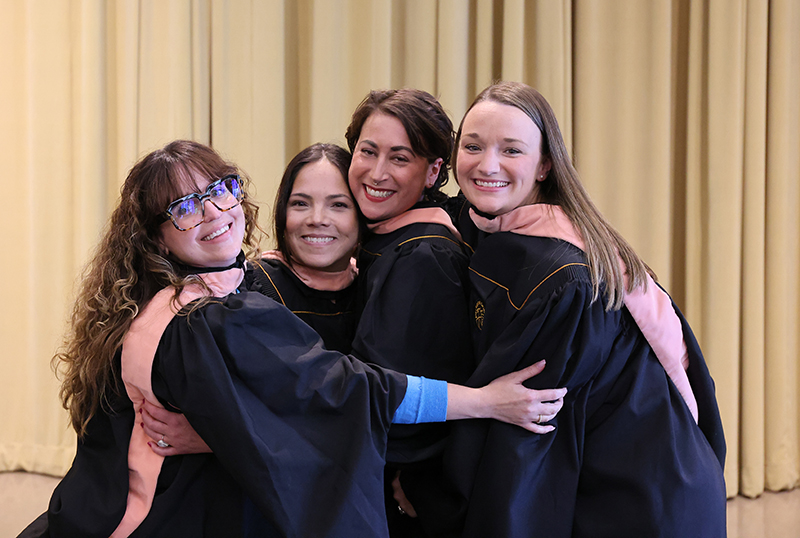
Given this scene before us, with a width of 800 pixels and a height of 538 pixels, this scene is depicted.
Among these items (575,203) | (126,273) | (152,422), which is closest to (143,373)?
(152,422)

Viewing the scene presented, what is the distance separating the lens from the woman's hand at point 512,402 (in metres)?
1.65

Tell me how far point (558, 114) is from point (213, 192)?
2.14 m

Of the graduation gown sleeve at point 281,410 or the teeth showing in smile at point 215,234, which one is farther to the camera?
the teeth showing in smile at point 215,234

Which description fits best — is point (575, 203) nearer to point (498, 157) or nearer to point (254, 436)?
point (498, 157)

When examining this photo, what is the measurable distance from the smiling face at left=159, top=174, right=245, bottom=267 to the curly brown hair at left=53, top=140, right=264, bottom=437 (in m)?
0.02

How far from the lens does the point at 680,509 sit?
163 cm

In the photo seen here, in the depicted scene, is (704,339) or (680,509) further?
(704,339)

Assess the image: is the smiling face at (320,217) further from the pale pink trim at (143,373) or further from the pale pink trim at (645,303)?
the pale pink trim at (645,303)

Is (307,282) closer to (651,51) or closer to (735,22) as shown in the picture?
(651,51)

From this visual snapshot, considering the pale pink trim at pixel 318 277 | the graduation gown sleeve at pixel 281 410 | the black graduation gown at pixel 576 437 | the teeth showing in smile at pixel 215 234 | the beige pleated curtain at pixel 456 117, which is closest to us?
the graduation gown sleeve at pixel 281 410

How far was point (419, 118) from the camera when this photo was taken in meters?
2.05

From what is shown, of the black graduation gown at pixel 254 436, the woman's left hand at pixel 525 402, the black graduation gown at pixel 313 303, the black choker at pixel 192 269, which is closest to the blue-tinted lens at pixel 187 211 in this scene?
the black choker at pixel 192 269

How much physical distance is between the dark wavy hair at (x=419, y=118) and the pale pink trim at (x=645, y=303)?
14.8 inches

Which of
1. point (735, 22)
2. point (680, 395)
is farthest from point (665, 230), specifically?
point (680, 395)
